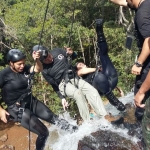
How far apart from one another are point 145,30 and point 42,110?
2438 mm

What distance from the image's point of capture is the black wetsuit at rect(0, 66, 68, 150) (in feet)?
14.3

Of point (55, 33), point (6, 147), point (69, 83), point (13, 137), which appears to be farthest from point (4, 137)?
point (69, 83)

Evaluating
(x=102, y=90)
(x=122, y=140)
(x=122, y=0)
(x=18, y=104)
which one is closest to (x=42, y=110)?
(x=18, y=104)

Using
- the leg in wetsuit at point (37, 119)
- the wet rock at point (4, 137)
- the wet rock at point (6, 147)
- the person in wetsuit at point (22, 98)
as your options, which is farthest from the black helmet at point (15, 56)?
the wet rock at point (4, 137)

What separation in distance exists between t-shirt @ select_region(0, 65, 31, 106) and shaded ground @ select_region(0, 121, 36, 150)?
4.71 m

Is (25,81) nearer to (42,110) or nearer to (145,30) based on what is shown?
(42,110)

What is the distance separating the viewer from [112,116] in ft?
17.0

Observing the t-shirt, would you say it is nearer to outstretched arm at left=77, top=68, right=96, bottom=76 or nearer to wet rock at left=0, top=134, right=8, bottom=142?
Answer: outstretched arm at left=77, top=68, right=96, bottom=76

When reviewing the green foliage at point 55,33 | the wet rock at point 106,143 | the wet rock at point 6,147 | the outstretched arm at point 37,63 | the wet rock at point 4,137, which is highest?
the outstretched arm at point 37,63

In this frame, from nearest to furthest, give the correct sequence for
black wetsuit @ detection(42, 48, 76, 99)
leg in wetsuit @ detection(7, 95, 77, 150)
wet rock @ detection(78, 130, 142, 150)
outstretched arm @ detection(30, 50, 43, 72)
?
wet rock @ detection(78, 130, 142, 150), outstretched arm @ detection(30, 50, 43, 72), leg in wetsuit @ detection(7, 95, 77, 150), black wetsuit @ detection(42, 48, 76, 99)

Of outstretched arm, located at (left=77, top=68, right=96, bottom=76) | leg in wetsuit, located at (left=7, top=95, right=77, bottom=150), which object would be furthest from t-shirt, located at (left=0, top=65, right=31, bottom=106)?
outstretched arm, located at (left=77, top=68, right=96, bottom=76)

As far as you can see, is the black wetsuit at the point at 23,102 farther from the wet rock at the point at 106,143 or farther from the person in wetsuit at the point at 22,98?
the wet rock at the point at 106,143

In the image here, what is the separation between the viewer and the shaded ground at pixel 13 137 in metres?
9.65

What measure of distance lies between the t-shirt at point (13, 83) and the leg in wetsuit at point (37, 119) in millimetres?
151
